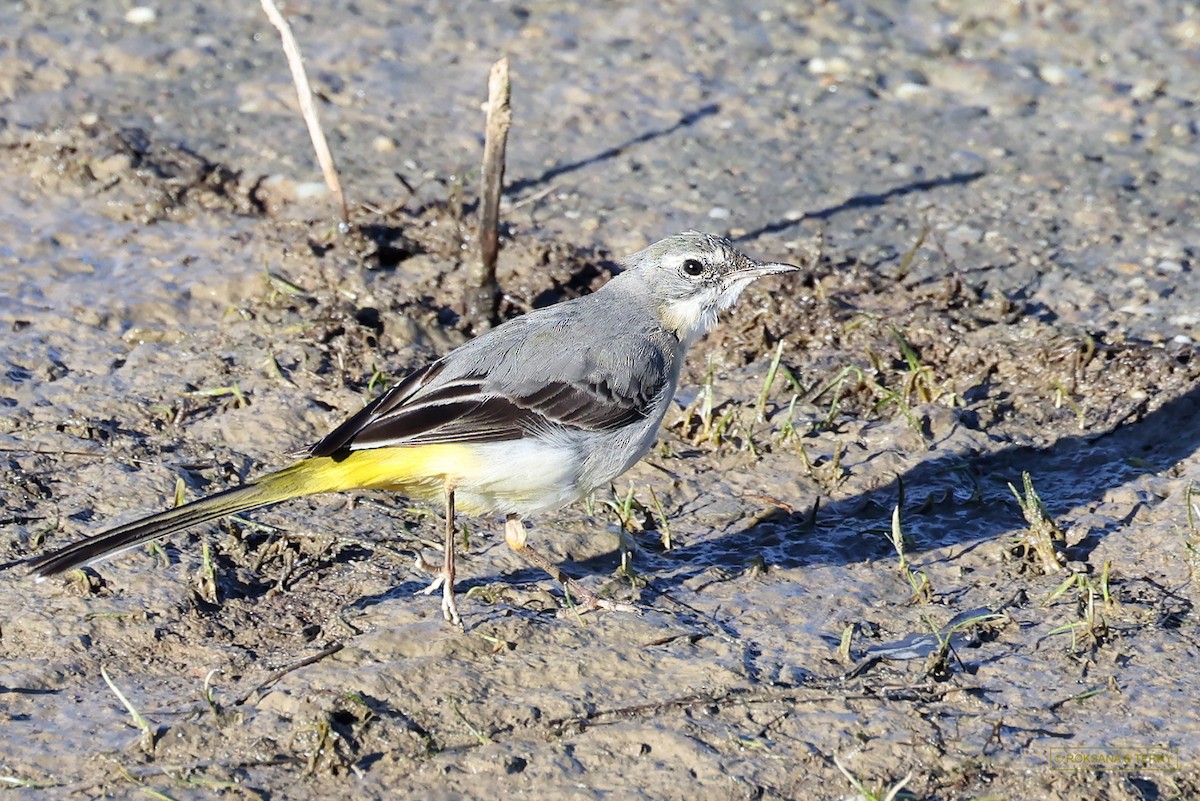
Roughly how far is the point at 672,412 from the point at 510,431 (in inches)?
58.5

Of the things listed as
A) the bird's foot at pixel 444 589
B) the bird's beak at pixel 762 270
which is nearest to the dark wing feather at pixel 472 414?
the bird's foot at pixel 444 589

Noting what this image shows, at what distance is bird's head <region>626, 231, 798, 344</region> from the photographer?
20.9 ft

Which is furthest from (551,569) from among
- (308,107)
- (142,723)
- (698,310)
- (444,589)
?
(308,107)

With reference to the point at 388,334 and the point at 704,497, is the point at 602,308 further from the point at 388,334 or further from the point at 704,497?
the point at 388,334

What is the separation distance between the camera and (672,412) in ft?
22.8

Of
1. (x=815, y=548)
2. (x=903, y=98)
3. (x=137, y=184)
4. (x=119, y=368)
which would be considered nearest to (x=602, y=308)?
(x=815, y=548)

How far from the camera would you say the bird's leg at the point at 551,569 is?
5422mm

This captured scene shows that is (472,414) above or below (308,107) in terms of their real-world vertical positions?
below

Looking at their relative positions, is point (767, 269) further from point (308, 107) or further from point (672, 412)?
point (308, 107)

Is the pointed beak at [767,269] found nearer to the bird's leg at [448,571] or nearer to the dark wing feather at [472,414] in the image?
the dark wing feather at [472,414]

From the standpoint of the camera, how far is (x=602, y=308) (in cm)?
627

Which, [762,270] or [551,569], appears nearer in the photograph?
[551,569]

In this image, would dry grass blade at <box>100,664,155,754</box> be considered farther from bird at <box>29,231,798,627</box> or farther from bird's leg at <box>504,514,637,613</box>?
bird's leg at <box>504,514,637,613</box>

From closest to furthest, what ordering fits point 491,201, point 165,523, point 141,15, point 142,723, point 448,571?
point 142,723 < point 165,523 < point 448,571 < point 491,201 < point 141,15
